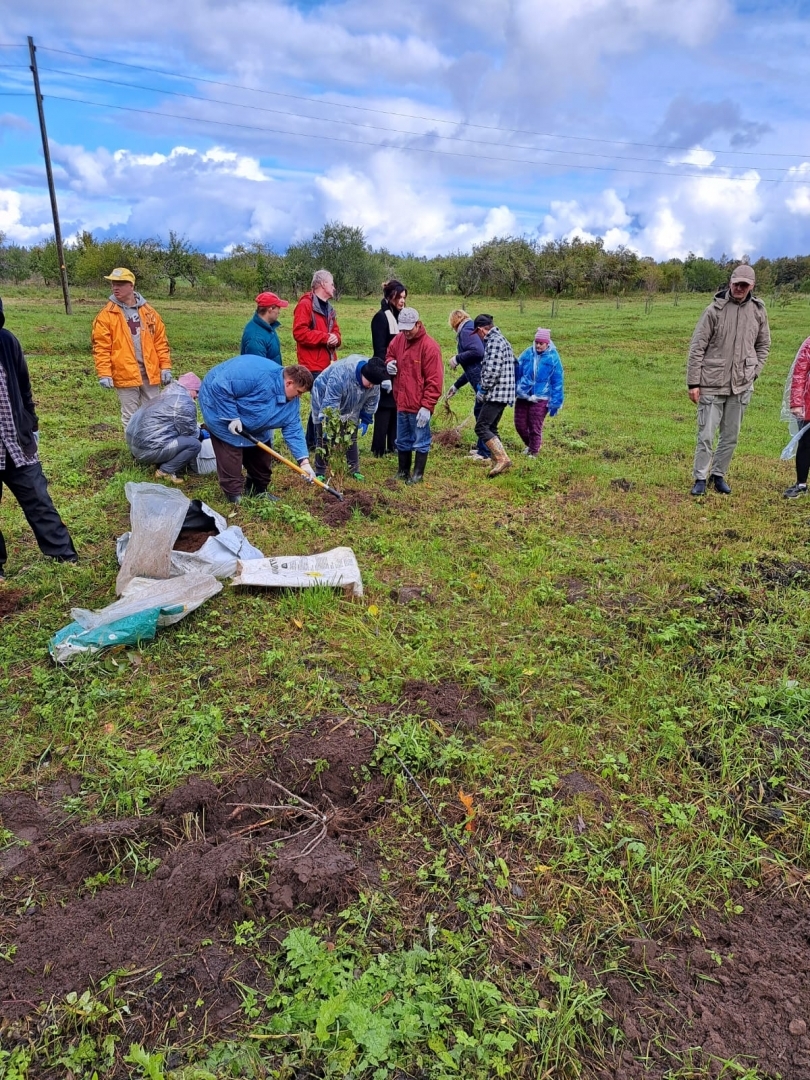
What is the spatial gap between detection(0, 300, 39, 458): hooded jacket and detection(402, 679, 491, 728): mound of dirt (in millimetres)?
2780

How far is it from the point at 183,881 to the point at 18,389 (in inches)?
125

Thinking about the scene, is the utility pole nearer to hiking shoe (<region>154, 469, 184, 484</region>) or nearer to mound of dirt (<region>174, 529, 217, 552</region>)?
hiking shoe (<region>154, 469, 184, 484</region>)

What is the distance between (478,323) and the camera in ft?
22.4

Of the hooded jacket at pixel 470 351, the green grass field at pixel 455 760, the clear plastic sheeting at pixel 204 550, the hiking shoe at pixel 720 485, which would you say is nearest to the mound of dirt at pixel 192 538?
the clear plastic sheeting at pixel 204 550

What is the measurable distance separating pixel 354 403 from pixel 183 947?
182 inches

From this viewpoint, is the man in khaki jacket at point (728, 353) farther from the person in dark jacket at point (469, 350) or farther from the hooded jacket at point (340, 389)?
the hooded jacket at point (340, 389)

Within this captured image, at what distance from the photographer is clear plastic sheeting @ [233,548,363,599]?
3.98 metres

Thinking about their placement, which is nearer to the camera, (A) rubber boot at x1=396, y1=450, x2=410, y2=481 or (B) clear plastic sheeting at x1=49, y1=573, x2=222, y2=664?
(B) clear plastic sheeting at x1=49, y1=573, x2=222, y2=664

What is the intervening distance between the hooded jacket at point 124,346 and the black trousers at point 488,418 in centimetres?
306

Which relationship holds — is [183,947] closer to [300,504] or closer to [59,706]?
[59,706]

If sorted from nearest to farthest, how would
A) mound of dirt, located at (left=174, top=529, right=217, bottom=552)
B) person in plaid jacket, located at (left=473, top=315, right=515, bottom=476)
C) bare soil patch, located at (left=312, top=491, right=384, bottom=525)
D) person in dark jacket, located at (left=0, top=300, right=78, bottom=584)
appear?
person in dark jacket, located at (left=0, top=300, right=78, bottom=584) → mound of dirt, located at (left=174, top=529, right=217, bottom=552) → bare soil patch, located at (left=312, top=491, right=384, bottom=525) → person in plaid jacket, located at (left=473, top=315, right=515, bottom=476)

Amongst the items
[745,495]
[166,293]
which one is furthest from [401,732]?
[166,293]

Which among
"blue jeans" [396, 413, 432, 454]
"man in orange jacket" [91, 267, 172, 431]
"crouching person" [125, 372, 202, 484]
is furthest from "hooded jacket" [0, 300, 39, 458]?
"blue jeans" [396, 413, 432, 454]

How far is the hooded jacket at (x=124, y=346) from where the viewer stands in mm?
5770
